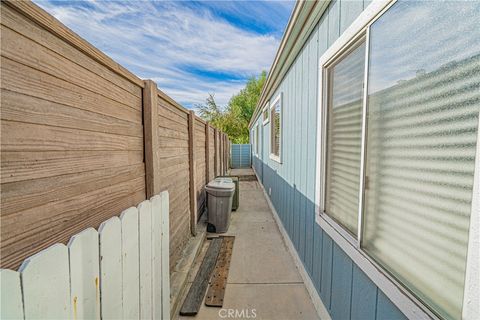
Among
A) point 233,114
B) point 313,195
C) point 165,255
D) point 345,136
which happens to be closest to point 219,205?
point 313,195

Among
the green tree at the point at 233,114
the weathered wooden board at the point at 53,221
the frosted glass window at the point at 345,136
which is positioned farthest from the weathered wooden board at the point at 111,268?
the green tree at the point at 233,114

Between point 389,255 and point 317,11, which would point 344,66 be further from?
point 389,255

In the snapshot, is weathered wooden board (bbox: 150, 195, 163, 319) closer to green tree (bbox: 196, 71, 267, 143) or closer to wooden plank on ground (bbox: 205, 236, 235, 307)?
wooden plank on ground (bbox: 205, 236, 235, 307)


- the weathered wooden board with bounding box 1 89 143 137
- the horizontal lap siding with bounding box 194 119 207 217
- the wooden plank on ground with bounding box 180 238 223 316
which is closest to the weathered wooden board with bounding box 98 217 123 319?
the weathered wooden board with bounding box 1 89 143 137

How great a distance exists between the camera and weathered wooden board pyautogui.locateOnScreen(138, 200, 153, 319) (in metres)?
1.35

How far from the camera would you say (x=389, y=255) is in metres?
1.22

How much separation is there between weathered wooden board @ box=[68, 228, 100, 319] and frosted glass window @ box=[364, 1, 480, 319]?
4.69 ft

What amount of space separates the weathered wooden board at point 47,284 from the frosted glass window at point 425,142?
4.71 feet

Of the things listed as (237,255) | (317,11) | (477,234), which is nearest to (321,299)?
(237,255)

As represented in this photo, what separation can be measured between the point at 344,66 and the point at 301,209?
6.06ft

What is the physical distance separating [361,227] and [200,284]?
78.2 inches

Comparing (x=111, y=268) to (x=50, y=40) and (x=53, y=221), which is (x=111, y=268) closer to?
(x=53, y=221)

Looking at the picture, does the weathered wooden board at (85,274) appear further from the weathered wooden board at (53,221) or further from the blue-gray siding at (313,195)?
the blue-gray siding at (313,195)

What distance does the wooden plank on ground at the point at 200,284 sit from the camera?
2193 millimetres
